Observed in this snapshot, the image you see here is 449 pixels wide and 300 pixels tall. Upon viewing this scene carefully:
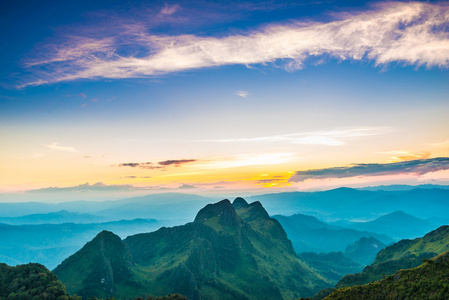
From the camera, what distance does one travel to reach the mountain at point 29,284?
77.6 meters

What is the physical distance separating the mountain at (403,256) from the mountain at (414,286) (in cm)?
4023

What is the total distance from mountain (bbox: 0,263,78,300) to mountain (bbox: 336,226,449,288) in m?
102

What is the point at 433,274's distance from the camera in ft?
195

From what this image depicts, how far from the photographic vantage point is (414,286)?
58.3 metres

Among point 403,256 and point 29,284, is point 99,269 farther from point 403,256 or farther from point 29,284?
point 403,256

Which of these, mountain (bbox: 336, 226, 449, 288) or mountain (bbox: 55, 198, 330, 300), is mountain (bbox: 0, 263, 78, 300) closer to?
mountain (bbox: 55, 198, 330, 300)

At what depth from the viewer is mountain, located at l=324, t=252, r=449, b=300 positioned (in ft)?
181

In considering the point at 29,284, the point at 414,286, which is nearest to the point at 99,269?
the point at 29,284

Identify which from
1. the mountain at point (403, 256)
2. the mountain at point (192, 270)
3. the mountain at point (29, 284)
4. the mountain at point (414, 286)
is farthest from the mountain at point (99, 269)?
the mountain at point (414, 286)

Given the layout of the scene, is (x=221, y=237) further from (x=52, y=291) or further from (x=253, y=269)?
(x=52, y=291)

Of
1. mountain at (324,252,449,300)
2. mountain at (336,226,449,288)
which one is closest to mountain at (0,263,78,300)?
mountain at (324,252,449,300)

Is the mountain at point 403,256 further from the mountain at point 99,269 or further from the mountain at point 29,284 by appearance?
the mountain at point 29,284

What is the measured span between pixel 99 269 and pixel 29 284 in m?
52.1

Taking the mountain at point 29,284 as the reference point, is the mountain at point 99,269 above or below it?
below
